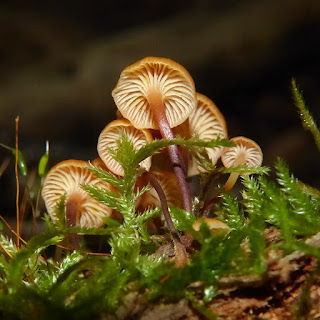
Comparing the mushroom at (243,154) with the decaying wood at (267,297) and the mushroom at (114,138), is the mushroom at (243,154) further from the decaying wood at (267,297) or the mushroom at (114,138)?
the decaying wood at (267,297)

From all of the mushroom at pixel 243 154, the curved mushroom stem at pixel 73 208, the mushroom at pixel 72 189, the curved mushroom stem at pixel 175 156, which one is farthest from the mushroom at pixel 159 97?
the curved mushroom stem at pixel 73 208

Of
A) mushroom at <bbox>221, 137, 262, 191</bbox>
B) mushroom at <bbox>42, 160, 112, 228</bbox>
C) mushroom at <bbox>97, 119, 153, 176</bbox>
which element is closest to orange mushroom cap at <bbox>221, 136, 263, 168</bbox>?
mushroom at <bbox>221, 137, 262, 191</bbox>

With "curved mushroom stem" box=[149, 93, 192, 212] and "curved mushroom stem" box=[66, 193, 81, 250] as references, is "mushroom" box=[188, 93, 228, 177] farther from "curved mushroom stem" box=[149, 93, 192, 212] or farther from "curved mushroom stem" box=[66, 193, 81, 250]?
"curved mushroom stem" box=[66, 193, 81, 250]

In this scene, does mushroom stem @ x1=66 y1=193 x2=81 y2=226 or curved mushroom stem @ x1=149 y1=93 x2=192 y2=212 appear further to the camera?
mushroom stem @ x1=66 y1=193 x2=81 y2=226

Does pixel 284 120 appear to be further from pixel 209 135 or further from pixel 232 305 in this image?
pixel 232 305

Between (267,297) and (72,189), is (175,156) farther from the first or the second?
(267,297)

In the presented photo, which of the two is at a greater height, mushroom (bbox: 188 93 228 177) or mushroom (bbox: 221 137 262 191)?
mushroom (bbox: 188 93 228 177)

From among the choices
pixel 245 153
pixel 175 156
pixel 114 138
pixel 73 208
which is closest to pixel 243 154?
pixel 245 153

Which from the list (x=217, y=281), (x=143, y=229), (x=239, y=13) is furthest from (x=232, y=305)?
(x=239, y=13)
